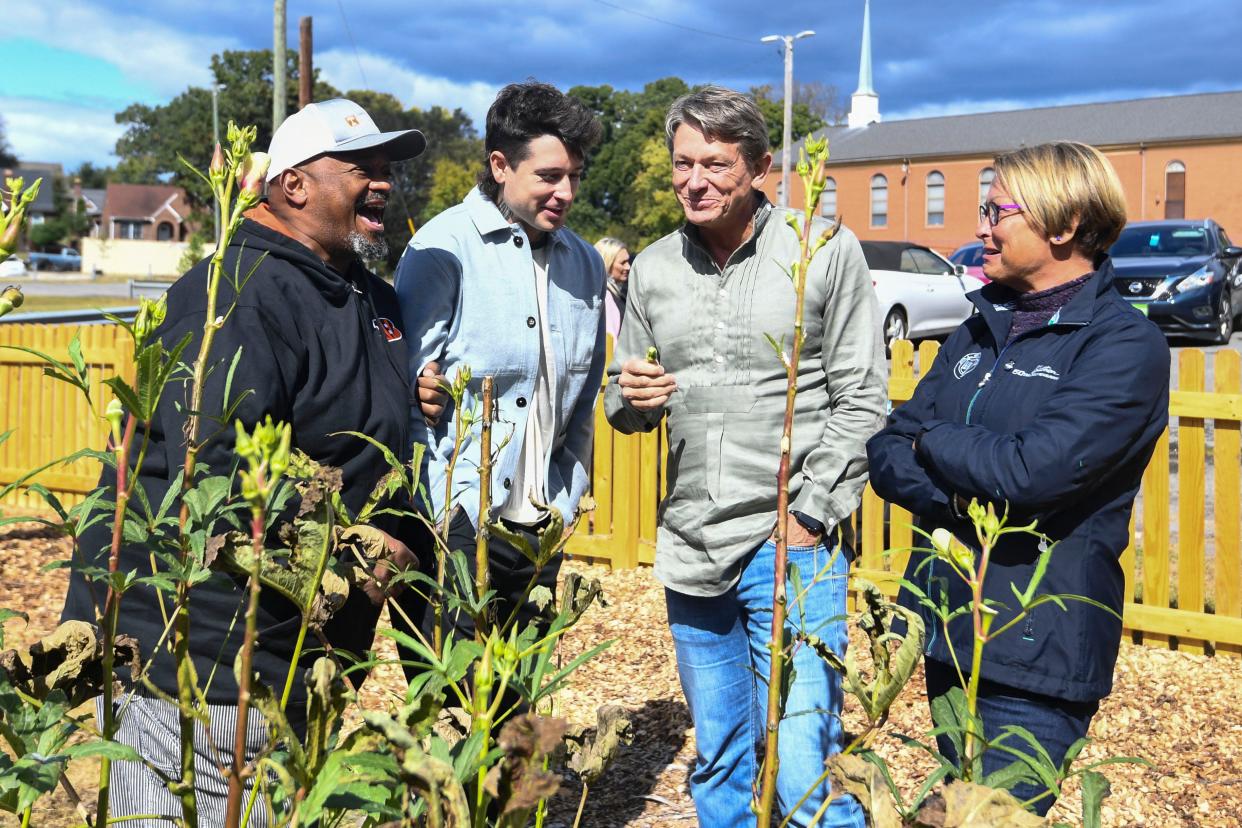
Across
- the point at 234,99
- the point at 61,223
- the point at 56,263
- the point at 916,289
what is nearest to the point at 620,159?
the point at 234,99

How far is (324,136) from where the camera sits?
2445 millimetres

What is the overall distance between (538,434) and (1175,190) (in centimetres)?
5674

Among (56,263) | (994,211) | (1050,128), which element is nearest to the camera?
(994,211)

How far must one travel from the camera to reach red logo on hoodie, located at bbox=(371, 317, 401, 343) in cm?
255

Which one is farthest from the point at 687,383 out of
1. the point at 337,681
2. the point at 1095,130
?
the point at 1095,130

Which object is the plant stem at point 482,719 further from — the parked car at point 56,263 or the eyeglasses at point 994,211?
the parked car at point 56,263

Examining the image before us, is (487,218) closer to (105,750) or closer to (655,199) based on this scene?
(105,750)

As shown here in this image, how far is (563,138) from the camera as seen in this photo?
9.36 feet

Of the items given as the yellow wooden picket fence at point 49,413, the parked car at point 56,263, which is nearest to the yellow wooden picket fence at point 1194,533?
the yellow wooden picket fence at point 49,413

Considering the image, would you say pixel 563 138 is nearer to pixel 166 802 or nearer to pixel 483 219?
pixel 483 219

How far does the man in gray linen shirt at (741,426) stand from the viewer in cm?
258

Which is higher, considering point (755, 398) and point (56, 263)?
point (56, 263)

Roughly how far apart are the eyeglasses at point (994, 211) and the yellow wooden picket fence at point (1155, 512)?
1.65 meters

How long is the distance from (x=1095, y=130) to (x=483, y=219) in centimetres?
5984
